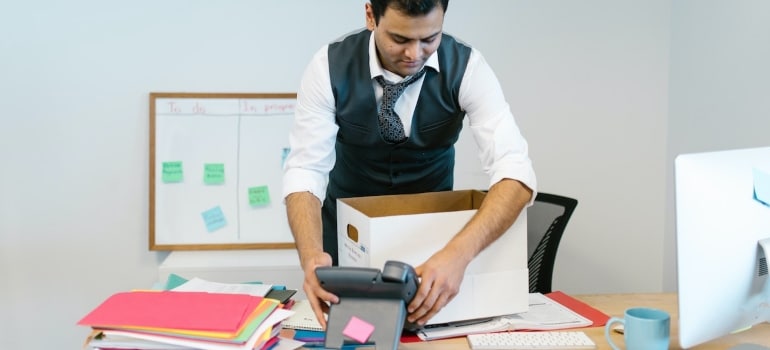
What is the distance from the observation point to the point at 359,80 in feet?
5.80

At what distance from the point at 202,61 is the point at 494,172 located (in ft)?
5.09

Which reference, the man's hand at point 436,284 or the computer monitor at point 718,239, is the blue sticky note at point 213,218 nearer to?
the man's hand at point 436,284

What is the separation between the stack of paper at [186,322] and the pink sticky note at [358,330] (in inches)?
7.0

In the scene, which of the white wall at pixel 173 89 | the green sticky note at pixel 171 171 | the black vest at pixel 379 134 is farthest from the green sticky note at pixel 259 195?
the black vest at pixel 379 134

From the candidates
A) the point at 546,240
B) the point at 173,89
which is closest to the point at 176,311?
the point at 546,240

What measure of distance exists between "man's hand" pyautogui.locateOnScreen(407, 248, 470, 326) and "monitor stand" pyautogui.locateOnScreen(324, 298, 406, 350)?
0.06 meters

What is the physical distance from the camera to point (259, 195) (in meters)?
2.84

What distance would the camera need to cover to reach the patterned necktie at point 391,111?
5.82ft

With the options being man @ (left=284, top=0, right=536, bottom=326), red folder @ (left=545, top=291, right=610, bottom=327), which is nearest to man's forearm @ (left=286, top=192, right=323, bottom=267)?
man @ (left=284, top=0, right=536, bottom=326)

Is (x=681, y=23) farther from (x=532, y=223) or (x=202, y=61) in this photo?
(x=202, y=61)

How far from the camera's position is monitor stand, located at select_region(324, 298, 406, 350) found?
3.92 feet

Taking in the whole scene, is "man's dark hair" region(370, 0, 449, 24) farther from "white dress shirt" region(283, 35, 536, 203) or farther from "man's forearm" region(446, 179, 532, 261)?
"man's forearm" region(446, 179, 532, 261)

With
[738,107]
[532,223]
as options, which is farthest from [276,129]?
[738,107]

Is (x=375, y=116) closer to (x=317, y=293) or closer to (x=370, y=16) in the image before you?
(x=370, y=16)
